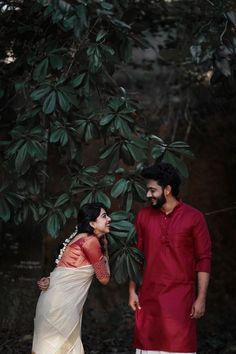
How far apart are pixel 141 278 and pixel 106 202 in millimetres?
527

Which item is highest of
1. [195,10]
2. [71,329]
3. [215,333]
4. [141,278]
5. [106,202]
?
[195,10]

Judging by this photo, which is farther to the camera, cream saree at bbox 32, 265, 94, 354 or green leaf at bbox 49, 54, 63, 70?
green leaf at bbox 49, 54, 63, 70

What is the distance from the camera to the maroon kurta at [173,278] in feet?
12.3

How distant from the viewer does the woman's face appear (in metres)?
3.90

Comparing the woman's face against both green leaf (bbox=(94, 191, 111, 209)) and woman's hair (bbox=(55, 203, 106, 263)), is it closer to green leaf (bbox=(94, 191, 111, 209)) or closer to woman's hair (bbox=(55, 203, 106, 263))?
woman's hair (bbox=(55, 203, 106, 263))

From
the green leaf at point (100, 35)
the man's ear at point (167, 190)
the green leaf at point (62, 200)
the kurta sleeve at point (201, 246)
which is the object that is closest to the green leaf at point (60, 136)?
the green leaf at point (62, 200)

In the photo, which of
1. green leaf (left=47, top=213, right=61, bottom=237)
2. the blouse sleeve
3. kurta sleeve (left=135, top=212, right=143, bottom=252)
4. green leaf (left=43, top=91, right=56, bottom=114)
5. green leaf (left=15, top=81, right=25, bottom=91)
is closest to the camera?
the blouse sleeve

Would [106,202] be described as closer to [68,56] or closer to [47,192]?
[68,56]

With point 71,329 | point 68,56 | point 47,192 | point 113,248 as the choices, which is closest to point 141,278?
point 113,248

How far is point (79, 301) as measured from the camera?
394cm

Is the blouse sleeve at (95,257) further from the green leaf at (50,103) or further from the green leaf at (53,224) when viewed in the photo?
the green leaf at (50,103)

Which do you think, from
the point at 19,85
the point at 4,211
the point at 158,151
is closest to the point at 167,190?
the point at 158,151

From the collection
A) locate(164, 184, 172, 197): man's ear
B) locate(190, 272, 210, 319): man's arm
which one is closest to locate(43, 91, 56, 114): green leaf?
locate(164, 184, 172, 197): man's ear

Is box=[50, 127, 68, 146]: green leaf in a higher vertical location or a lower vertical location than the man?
higher
